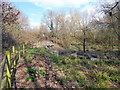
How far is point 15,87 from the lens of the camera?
3145 millimetres

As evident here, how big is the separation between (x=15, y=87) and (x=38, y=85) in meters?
0.92

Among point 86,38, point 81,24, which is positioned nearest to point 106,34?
point 86,38

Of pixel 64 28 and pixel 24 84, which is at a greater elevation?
pixel 64 28

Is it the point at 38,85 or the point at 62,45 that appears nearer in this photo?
the point at 38,85

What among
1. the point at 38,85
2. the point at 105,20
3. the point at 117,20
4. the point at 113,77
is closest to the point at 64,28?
the point at 105,20

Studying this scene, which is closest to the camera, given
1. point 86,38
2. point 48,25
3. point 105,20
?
point 105,20

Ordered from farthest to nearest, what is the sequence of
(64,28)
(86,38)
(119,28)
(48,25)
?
1. (48,25)
2. (64,28)
3. (86,38)
4. (119,28)

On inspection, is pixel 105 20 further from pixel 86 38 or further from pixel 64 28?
pixel 64 28

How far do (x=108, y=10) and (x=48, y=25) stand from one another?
76.9ft

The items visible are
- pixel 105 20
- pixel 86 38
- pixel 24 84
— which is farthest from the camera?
pixel 86 38

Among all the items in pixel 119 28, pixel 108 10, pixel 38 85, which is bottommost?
pixel 38 85

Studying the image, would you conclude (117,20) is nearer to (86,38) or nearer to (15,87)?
(86,38)

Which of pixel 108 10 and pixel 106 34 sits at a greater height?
pixel 108 10

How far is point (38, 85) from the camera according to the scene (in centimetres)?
364
